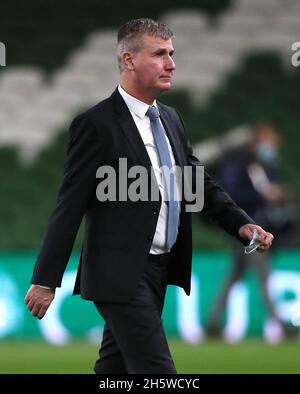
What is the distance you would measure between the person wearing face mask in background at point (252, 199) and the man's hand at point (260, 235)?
5.26 m

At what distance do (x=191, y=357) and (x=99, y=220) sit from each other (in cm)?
441

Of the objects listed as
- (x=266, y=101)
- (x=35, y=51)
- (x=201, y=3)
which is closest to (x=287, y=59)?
(x=266, y=101)

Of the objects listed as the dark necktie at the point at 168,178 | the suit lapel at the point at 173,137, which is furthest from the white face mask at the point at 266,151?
the dark necktie at the point at 168,178

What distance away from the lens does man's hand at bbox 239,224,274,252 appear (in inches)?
189

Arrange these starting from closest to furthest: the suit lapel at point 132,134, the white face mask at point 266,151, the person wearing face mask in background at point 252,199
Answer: the suit lapel at point 132,134
the person wearing face mask in background at point 252,199
the white face mask at point 266,151

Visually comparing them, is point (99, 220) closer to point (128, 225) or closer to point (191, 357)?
point (128, 225)

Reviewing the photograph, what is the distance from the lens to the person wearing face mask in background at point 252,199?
33.6 feet

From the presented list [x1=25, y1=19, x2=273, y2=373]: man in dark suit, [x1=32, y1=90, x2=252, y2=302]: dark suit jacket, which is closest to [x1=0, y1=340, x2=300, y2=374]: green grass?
[x1=25, y1=19, x2=273, y2=373]: man in dark suit

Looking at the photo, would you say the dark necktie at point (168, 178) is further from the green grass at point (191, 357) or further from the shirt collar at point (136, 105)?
the green grass at point (191, 357)

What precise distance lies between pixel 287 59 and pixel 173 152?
8.33 metres

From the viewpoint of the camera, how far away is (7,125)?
43.0 feet

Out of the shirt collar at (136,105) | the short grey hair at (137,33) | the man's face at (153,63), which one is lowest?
the shirt collar at (136,105)

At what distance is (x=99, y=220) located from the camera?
462cm
